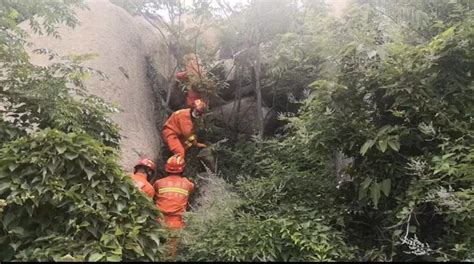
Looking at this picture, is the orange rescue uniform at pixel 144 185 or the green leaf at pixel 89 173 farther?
the orange rescue uniform at pixel 144 185

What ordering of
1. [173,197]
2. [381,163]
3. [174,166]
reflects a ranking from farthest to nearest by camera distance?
[174,166] < [173,197] < [381,163]

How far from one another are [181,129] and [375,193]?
3.78 metres

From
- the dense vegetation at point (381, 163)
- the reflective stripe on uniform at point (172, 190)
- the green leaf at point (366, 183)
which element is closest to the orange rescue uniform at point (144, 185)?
the reflective stripe on uniform at point (172, 190)

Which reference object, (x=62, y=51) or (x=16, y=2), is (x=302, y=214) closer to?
(x=16, y=2)

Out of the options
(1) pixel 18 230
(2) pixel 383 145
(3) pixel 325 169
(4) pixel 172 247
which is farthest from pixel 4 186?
(3) pixel 325 169

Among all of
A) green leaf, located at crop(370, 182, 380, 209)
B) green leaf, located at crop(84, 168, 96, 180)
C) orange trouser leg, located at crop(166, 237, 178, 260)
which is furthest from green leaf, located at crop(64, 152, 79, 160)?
green leaf, located at crop(370, 182, 380, 209)

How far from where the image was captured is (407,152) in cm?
424

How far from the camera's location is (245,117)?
320 inches

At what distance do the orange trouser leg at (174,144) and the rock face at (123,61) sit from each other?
9.0 inches

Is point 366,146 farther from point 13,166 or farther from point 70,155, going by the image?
point 13,166

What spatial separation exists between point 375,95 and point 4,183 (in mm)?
3143

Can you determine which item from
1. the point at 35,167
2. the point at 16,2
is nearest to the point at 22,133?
the point at 35,167

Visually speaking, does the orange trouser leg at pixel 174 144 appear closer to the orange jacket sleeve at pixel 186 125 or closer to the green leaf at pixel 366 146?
the orange jacket sleeve at pixel 186 125

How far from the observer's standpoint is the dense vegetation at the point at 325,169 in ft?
11.5
